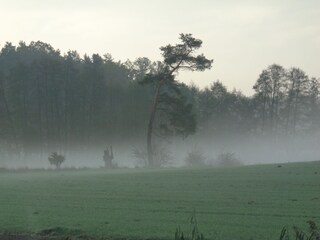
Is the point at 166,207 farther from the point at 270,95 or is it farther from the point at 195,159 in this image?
the point at 270,95

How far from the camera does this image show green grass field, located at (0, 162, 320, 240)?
13.6 metres

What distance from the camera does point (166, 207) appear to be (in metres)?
17.7

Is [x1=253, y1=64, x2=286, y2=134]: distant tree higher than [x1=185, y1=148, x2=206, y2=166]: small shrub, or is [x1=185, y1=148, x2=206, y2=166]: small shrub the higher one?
[x1=253, y1=64, x2=286, y2=134]: distant tree

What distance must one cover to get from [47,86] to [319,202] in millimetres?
76917

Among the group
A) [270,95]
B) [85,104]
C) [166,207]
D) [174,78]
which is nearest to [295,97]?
[270,95]

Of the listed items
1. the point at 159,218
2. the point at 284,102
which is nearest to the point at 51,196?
the point at 159,218

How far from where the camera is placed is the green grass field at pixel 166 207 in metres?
13.6

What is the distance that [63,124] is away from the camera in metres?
92.6

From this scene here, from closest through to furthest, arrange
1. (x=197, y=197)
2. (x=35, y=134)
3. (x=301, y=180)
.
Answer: (x=197, y=197) → (x=301, y=180) → (x=35, y=134)

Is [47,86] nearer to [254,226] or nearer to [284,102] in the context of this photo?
[284,102]

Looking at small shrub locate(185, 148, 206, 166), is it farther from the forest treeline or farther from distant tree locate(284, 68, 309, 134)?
distant tree locate(284, 68, 309, 134)

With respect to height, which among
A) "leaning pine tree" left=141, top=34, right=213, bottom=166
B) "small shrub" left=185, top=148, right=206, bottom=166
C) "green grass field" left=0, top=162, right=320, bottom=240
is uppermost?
"leaning pine tree" left=141, top=34, right=213, bottom=166

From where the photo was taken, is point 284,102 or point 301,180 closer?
point 301,180

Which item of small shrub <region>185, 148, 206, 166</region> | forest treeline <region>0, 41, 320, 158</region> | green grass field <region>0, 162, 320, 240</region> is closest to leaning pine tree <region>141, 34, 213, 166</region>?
small shrub <region>185, 148, 206, 166</region>
